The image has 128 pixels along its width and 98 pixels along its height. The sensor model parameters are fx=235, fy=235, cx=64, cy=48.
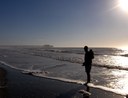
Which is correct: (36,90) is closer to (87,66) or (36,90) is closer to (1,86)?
(1,86)

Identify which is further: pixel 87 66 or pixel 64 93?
pixel 87 66

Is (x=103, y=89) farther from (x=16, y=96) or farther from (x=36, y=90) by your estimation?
(x=16, y=96)

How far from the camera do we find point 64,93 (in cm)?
1108

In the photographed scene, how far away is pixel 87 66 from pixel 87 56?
2.06 ft

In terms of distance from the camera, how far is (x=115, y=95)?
10703 millimetres

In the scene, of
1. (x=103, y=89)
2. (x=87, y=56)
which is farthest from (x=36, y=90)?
(x=87, y=56)

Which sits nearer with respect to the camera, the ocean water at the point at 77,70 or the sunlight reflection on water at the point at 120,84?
the sunlight reflection on water at the point at 120,84

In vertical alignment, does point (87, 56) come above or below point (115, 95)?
above

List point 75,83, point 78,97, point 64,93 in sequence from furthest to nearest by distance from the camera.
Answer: point 75,83, point 64,93, point 78,97

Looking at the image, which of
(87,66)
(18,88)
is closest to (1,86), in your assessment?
(18,88)

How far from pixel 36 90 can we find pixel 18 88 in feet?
3.45

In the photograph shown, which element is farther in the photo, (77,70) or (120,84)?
(77,70)

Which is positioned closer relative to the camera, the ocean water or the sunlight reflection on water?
the sunlight reflection on water

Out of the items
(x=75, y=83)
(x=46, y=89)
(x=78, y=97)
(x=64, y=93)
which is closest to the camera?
(x=78, y=97)
